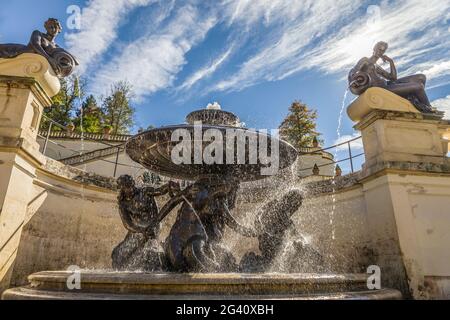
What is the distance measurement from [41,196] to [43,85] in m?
2.35

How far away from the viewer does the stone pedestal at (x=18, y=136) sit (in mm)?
5395

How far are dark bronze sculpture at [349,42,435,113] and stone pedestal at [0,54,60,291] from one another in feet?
23.4

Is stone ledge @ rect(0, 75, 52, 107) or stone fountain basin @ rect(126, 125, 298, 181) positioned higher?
stone ledge @ rect(0, 75, 52, 107)

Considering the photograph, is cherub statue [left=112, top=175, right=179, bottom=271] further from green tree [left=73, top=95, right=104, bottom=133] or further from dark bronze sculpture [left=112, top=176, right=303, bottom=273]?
green tree [left=73, top=95, right=104, bottom=133]

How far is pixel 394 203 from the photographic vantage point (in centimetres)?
604

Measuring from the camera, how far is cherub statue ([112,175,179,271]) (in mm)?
5238

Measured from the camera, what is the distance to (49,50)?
6.79 metres

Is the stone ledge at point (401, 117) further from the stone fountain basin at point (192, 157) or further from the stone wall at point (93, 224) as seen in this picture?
the stone fountain basin at point (192, 157)

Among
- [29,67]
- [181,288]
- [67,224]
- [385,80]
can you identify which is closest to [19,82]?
[29,67]

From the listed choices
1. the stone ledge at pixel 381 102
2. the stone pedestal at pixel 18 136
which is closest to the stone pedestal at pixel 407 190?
the stone ledge at pixel 381 102

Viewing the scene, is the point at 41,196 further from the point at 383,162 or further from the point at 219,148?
the point at 383,162

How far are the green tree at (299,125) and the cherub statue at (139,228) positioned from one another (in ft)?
82.3

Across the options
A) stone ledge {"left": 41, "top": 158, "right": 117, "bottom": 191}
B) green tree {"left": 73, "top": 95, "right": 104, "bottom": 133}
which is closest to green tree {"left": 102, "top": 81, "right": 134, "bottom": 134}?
green tree {"left": 73, "top": 95, "right": 104, "bottom": 133}

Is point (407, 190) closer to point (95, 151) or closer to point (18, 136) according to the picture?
point (18, 136)
